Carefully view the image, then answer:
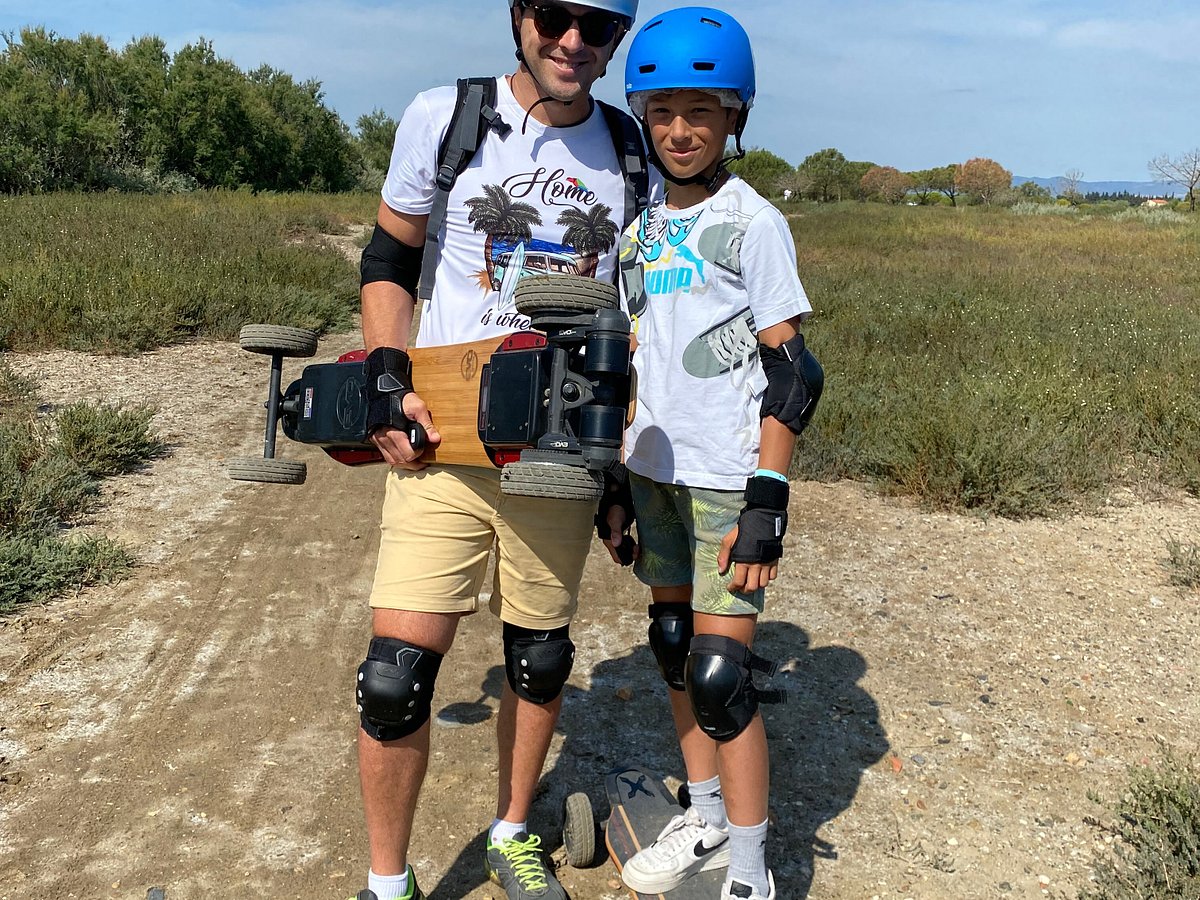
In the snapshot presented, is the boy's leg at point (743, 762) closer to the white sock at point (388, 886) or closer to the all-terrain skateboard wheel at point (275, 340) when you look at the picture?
the white sock at point (388, 886)

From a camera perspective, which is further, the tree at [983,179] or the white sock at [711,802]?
the tree at [983,179]

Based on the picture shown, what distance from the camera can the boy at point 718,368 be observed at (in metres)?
2.12

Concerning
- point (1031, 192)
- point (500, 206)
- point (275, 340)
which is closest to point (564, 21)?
Result: point (500, 206)

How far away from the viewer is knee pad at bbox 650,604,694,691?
99.0 inches

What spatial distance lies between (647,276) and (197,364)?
277 inches

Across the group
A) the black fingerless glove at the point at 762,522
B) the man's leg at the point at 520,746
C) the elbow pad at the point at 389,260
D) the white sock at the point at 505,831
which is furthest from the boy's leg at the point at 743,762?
the elbow pad at the point at 389,260

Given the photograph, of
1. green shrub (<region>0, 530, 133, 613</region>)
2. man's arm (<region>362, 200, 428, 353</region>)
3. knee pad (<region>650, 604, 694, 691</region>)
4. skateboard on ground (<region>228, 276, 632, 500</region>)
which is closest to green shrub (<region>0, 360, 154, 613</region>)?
green shrub (<region>0, 530, 133, 613</region>)

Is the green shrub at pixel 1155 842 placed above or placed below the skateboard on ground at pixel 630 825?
above

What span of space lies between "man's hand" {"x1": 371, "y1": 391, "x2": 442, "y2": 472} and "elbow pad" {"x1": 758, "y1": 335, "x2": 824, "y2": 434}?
78 centimetres

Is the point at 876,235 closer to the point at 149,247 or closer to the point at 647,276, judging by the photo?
the point at 149,247

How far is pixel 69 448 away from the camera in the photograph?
18.2ft

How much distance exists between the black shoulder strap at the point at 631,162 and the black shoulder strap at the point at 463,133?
288 millimetres

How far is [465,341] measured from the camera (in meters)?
2.31

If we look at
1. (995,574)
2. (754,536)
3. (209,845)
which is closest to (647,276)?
(754,536)
